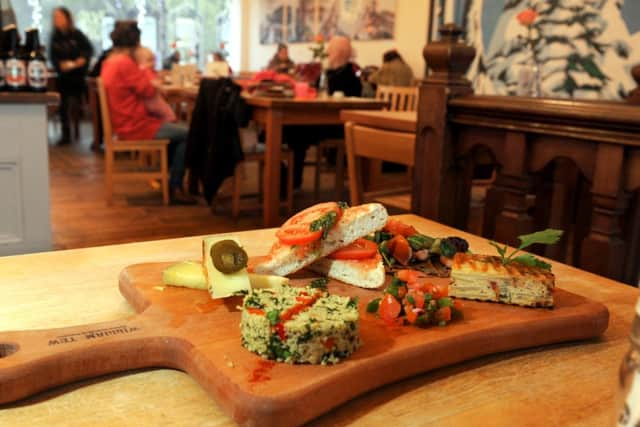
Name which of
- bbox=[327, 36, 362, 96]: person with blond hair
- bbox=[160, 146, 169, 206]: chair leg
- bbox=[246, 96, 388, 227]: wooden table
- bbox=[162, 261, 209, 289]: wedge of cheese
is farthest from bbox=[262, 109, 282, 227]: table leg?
bbox=[162, 261, 209, 289]: wedge of cheese

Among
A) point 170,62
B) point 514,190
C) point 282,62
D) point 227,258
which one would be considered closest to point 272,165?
point 514,190

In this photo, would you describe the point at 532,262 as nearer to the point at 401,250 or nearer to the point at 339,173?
the point at 401,250

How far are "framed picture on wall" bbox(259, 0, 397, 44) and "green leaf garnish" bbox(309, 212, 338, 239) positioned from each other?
6858mm

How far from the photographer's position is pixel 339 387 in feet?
2.24

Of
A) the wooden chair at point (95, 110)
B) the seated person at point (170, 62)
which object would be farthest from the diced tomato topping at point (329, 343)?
the seated person at point (170, 62)

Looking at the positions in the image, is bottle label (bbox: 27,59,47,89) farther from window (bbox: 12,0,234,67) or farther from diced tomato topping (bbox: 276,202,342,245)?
window (bbox: 12,0,234,67)

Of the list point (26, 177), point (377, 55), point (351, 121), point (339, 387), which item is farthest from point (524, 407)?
point (377, 55)

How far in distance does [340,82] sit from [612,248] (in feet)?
16.3

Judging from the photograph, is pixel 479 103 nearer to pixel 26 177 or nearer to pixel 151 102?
pixel 26 177

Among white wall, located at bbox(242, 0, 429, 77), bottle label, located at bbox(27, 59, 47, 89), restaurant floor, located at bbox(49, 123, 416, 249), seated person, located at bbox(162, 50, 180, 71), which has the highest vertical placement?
white wall, located at bbox(242, 0, 429, 77)

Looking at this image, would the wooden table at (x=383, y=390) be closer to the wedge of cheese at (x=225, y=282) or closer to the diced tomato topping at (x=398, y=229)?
the wedge of cheese at (x=225, y=282)

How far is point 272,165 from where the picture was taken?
13.6 ft

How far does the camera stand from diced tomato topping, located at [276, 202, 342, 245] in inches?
37.4

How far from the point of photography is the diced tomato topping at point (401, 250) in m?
1.09
